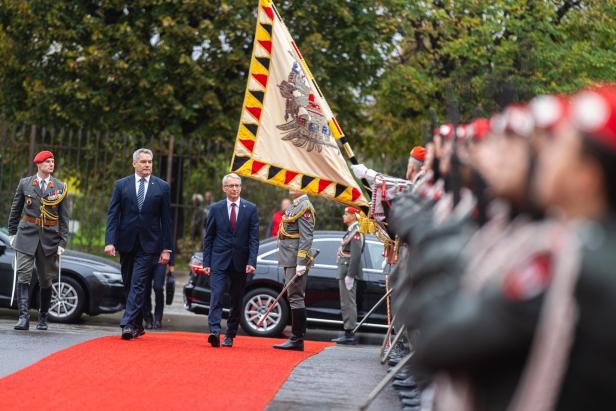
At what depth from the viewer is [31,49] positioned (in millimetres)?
28641

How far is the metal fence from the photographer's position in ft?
77.9

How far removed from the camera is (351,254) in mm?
13875

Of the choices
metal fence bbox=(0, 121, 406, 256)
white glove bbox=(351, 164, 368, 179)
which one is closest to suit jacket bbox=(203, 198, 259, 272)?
white glove bbox=(351, 164, 368, 179)

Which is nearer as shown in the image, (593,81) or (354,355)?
(354,355)

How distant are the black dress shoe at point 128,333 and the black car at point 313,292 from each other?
2.81 metres

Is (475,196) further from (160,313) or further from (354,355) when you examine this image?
(160,313)

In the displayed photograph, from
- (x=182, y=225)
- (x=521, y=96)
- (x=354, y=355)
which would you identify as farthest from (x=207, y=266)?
(x=182, y=225)

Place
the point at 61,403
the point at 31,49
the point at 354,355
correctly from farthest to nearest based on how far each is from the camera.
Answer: the point at 31,49 → the point at 354,355 → the point at 61,403

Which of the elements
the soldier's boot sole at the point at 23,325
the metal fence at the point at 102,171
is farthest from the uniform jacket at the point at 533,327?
the metal fence at the point at 102,171

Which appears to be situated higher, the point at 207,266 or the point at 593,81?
the point at 593,81

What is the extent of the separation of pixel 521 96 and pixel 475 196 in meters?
3.00

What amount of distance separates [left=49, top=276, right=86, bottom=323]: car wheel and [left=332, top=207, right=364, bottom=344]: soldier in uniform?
10.6ft

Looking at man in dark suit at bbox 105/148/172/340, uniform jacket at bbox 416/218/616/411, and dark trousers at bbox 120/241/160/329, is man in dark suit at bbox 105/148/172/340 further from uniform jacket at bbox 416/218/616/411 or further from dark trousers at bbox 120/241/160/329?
uniform jacket at bbox 416/218/616/411

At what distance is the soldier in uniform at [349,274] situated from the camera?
1381 cm
